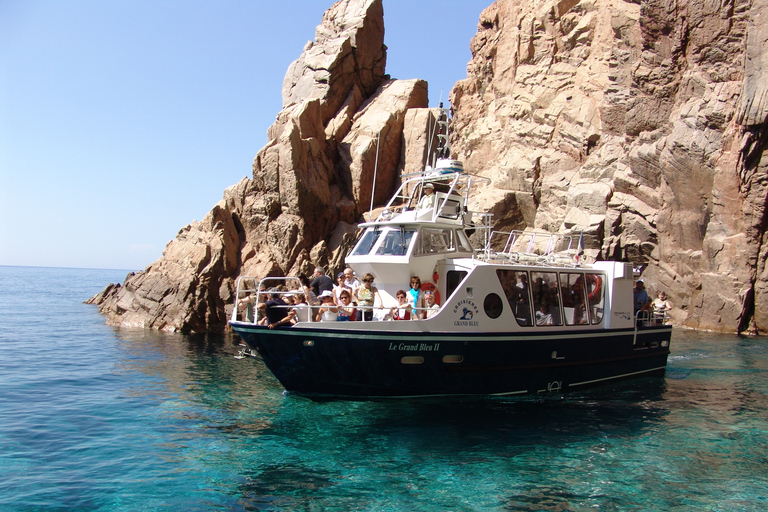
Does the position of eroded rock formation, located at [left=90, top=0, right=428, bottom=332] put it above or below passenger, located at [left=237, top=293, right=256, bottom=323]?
above

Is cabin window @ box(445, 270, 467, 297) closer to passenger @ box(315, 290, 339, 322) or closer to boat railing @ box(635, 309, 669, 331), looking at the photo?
passenger @ box(315, 290, 339, 322)

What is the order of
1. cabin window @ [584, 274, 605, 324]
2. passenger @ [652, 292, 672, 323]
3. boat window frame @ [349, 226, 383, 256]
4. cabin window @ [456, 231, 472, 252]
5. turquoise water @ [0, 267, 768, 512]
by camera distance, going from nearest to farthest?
1. turquoise water @ [0, 267, 768, 512]
2. boat window frame @ [349, 226, 383, 256]
3. cabin window @ [456, 231, 472, 252]
4. cabin window @ [584, 274, 605, 324]
5. passenger @ [652, 292, 672, 323]

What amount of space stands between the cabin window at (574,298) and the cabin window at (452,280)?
2586 mm

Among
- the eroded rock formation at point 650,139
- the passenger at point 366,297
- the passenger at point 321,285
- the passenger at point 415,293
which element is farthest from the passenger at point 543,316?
the eroded rock formation at point 650,139

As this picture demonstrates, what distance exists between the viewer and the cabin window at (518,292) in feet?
39.7

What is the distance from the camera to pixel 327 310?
11.3 metres

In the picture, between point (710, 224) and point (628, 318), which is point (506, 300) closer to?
point (628, 318)

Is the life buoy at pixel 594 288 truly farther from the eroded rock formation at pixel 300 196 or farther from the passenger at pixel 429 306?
the eroded rock formation at pixel 300 196

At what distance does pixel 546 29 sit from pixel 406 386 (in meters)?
33.5

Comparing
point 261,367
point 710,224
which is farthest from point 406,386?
point 710,224

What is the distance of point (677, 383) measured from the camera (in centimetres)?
1512

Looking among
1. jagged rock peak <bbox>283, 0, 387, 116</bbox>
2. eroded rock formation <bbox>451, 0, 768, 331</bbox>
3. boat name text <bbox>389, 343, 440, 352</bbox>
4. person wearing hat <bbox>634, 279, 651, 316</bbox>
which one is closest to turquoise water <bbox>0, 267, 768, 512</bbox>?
boat name text <bbox>389, 343, 440, 352</bbox>

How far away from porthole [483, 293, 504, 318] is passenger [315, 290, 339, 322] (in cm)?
313

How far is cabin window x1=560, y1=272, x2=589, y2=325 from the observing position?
13.2 metres
